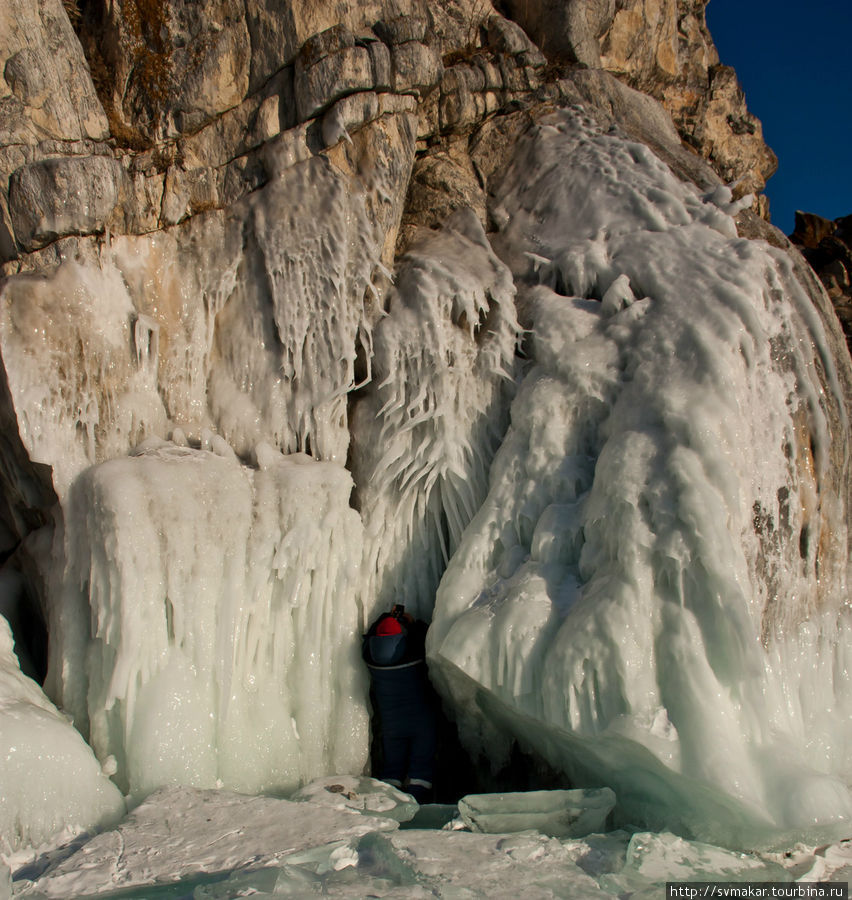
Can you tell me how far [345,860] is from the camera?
455 centimetres

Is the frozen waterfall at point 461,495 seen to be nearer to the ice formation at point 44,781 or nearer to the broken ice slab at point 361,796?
the ice formation at point 44,781

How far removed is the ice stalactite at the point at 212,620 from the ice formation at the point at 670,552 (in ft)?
3.39

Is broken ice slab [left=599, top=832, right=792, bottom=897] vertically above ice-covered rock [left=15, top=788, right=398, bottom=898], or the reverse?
broken ice slab [left=599, top=832, right=792, bottom=897]

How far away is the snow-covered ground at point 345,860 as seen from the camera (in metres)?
4.18

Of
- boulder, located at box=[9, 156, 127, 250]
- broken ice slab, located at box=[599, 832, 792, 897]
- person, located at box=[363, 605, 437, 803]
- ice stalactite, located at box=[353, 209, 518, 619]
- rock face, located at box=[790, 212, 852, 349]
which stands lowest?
broken ice slab, located at box=[599, 832, 792, 897]

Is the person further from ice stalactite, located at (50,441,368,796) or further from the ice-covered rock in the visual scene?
the ice-covered rock

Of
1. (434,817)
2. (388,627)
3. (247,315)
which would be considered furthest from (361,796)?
(247,315)

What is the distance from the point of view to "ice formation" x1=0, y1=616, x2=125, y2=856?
4.96 m

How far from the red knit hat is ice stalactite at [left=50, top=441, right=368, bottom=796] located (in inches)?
13.6

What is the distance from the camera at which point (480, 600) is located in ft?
21.0

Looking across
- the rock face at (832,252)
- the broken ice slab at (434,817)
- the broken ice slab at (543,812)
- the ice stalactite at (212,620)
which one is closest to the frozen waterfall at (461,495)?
the ice stalactite at (212,620)

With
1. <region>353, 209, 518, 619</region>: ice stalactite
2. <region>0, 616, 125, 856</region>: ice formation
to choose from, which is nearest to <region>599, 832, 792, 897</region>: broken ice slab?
<region>353, 209, 518, 619</region>: ice stalactite

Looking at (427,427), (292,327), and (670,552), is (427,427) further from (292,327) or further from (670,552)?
(670,552)

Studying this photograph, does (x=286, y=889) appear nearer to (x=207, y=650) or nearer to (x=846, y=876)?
(x=207, y=650)
